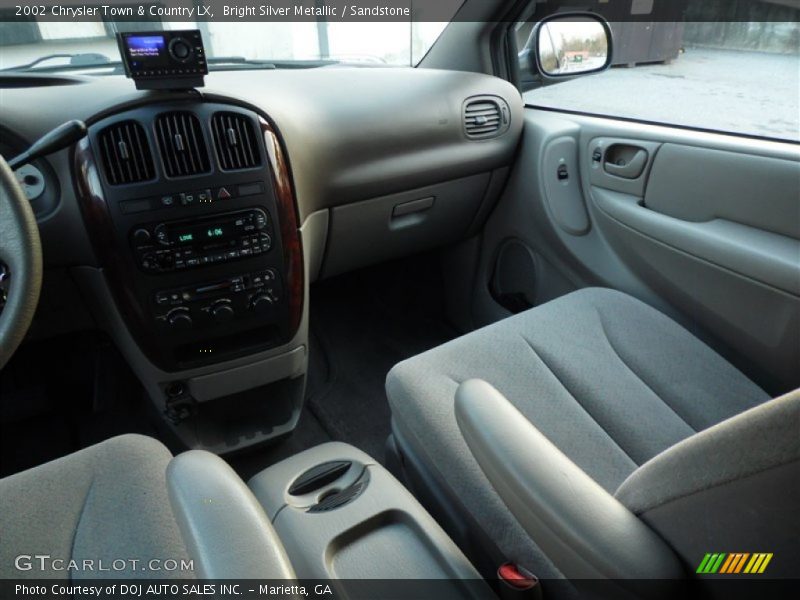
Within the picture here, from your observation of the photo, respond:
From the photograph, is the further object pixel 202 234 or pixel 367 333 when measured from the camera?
pixel 367 333

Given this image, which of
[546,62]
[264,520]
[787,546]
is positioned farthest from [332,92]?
[787,546]

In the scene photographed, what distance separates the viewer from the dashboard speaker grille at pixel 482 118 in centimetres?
176

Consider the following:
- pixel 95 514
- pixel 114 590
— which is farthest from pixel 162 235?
pixel 114 590

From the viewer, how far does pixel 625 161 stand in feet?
5.10

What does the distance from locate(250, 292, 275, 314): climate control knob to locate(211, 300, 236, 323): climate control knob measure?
5 centimetres

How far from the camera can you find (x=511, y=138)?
1.84m

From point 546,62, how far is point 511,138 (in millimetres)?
339

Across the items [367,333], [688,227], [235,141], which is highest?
[235,141]

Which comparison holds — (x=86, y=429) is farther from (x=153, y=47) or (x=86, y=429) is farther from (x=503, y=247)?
(x=503, y=247)

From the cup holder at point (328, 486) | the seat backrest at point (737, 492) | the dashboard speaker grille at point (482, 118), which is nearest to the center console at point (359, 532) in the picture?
the cup holder at point (328, 486)

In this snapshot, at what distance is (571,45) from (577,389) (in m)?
1.26

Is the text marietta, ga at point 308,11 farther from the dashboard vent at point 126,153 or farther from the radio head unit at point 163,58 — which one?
the dashboard vent at point 126,153

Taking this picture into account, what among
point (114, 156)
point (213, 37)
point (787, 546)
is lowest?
point (787, 546)

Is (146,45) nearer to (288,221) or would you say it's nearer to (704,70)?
(288,221)
